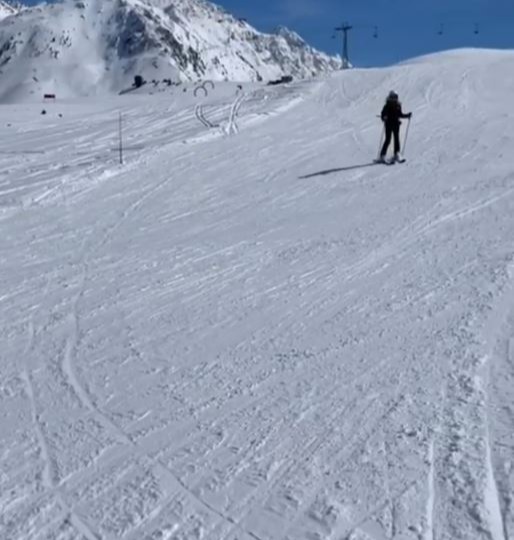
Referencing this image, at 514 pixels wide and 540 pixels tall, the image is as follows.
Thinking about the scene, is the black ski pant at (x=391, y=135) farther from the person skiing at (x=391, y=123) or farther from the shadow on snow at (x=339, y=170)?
the shadow on snow at (x=339, y=170)

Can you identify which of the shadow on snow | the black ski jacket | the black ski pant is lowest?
the shadow on snow

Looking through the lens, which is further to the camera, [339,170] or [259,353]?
[339,170]

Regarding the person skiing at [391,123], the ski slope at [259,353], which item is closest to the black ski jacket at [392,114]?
the person skiing at [391,123]

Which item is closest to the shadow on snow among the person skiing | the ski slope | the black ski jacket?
the ski slope

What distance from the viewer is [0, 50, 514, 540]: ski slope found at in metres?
4.72

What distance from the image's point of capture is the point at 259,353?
278 inches

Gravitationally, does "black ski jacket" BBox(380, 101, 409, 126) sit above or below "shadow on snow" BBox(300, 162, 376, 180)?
above

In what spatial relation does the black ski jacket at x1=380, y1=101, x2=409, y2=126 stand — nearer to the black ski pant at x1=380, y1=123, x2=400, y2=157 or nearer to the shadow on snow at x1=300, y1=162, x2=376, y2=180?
the black ski pant at x1=380, y1=123, x2=400, y2=157

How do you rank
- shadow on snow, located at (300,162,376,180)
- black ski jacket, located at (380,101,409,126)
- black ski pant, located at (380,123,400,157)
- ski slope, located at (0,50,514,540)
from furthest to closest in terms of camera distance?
black ski jacket, located at (380,101,409,126) → black ski pant, located at (380,123,400,157) → shadow on snow, located at (300,162,376,180) → ski slope, located at (0,50,514,540)

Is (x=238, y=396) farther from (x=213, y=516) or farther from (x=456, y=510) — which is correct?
(x=456, y=510)

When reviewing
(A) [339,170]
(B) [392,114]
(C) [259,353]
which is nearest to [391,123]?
(B) [392,114]

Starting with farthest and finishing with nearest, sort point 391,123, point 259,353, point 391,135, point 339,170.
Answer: point 391,135 < point 391,123 < point 339,170 < point 259,353

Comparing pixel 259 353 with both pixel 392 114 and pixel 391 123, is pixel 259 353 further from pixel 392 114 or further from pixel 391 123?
pixel 392 114

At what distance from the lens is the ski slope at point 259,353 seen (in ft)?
15.5
